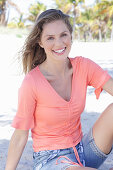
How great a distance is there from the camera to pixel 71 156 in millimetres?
1832

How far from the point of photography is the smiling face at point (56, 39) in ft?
6.21

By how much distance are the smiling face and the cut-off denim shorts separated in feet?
2.05

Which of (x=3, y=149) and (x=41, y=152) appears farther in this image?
(x=3, y=149)

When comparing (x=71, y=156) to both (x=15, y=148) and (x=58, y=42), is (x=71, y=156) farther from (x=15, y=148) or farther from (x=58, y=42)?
(x=58, y=42)

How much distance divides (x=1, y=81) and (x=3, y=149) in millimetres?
3746

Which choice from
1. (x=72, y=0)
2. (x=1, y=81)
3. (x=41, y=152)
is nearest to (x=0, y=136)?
(x=41, y=152)

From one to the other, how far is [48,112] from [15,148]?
0.31 metres

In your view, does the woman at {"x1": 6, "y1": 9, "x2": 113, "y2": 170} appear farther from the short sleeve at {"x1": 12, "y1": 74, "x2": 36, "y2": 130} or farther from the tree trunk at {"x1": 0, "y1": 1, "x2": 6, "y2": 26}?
the tree trunk at {"x1": 0, "y1": 1, "x2": 6, "y2": 26}

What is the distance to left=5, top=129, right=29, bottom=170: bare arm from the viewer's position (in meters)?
1.73

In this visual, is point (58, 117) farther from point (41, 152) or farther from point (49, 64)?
point (49, 64)

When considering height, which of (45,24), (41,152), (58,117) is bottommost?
(41,152)

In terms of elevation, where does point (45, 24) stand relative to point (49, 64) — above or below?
above

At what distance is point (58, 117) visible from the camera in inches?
71.2

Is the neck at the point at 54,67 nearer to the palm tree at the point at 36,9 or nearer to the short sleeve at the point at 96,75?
the short sleeve at the point at 96,75
